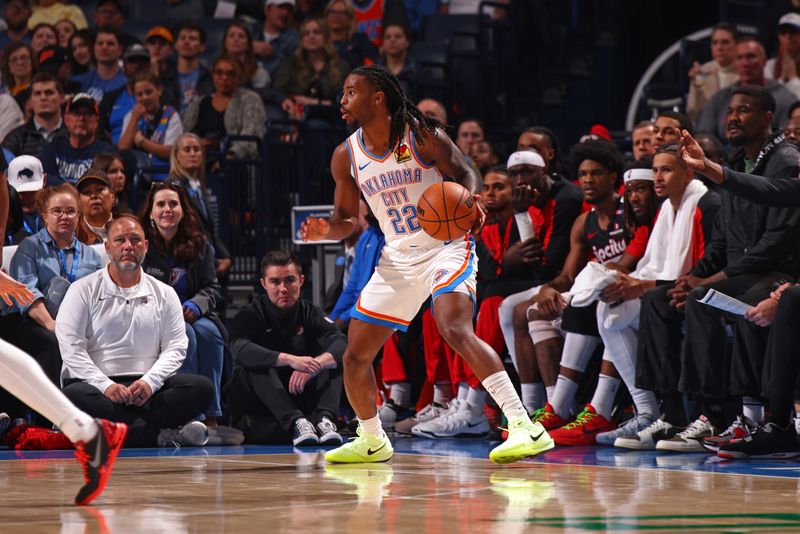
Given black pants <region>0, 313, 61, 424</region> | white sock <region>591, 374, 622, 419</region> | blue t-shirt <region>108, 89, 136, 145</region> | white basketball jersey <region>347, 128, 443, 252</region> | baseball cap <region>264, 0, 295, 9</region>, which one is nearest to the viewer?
white basketball jersey <region>347, 128, 443, 252</region>

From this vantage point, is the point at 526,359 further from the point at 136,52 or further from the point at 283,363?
the point at 136,52

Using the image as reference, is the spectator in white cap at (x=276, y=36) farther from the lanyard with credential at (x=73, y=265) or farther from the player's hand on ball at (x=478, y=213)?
the player's hand on ball at (x=478, y=213)

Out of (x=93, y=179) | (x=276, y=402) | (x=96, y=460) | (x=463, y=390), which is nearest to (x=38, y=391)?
(x=96, y=460)

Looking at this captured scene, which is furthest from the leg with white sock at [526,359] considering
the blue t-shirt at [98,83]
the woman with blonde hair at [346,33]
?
the blue t-shirt at [98,83]

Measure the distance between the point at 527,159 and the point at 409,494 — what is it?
12.6 feet

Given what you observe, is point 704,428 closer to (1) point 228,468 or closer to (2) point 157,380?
(1) point 228,468

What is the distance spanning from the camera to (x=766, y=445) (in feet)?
21.6

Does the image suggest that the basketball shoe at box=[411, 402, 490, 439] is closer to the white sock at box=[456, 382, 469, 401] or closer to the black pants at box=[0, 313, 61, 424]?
the white sock at box=[456, 382, 469, 401]

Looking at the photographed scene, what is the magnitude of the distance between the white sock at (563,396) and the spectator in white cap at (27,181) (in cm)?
381

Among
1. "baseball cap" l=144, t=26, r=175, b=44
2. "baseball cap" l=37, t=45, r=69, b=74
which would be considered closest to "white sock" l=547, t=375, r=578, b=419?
"baseball cap" l=144, t=26, r=175, b=44

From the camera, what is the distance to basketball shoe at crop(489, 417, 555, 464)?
5.95 meters

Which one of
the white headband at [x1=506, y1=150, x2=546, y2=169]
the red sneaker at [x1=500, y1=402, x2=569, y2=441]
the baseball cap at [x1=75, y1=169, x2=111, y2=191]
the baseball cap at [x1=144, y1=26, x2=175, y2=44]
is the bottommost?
the red sneaker at [x1=500, y1=402, x2=569, y2=441]

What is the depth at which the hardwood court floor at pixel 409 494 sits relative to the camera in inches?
166

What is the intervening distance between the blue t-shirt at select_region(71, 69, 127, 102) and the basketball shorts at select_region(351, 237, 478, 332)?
678 centimetres
